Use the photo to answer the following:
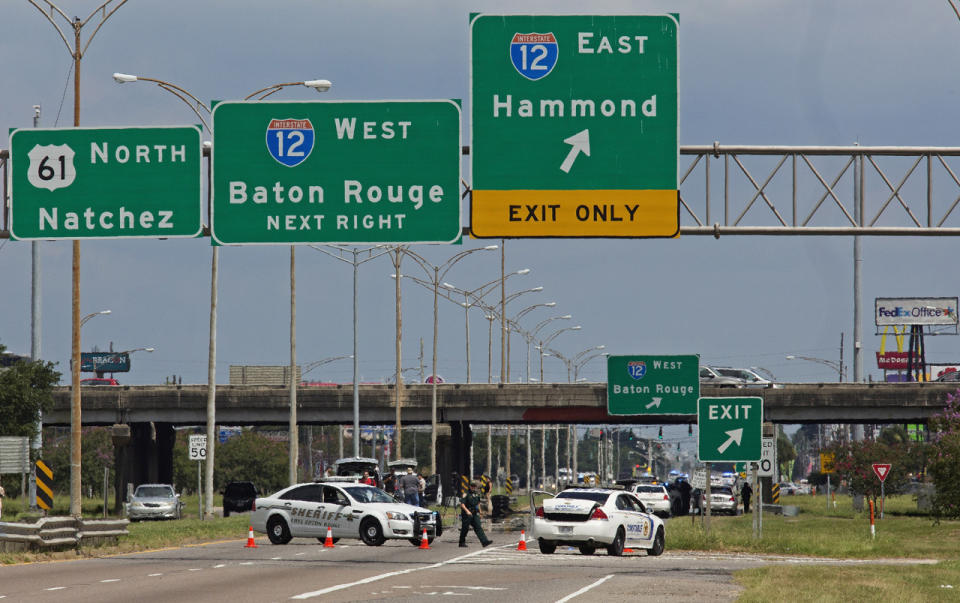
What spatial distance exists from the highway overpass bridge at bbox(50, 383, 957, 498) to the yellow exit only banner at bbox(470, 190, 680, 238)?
54.9 meters

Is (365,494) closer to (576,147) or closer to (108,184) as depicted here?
(108,184)

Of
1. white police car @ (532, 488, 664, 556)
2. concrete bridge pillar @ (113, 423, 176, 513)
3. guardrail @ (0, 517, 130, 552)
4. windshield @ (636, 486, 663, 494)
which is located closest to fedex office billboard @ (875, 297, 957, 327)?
concrete bridge pillar @ (113, 423, 176, 513)

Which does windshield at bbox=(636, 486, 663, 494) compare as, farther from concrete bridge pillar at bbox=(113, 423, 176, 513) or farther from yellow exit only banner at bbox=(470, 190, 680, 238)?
yellow exit only banner at bbox=(470, 190, 680, 238)

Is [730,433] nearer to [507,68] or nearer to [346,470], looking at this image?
[507,68]

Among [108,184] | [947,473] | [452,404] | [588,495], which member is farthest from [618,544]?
[452,404]

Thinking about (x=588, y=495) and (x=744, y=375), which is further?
(x=744, y=375)

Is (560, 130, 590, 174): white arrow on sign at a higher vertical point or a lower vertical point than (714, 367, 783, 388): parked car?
higher

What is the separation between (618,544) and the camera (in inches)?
1258

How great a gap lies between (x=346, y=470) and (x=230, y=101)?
105ft

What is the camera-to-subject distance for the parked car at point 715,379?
263ft

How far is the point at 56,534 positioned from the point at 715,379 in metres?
58.1

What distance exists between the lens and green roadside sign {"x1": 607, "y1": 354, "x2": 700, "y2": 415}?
2032 inches

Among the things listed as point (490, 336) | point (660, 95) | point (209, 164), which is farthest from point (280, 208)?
point (490, 336)

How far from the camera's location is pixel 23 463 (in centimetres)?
3706
